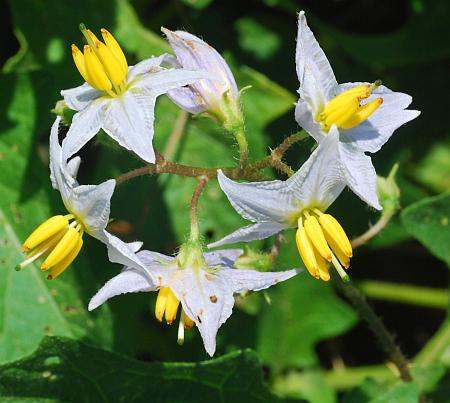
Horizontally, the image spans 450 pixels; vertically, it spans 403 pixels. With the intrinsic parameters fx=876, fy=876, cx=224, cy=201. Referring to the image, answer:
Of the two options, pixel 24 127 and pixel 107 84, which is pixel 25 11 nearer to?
pixel 24 127

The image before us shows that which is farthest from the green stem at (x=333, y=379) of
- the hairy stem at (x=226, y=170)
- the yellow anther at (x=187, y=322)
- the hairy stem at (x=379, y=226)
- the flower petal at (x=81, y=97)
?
the flower petal at (x=81, y=97)

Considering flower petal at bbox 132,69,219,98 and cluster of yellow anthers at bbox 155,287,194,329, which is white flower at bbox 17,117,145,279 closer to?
cluster of yellow anthers at bbox 155,287,194,329

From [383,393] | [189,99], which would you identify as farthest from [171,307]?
[383,393]

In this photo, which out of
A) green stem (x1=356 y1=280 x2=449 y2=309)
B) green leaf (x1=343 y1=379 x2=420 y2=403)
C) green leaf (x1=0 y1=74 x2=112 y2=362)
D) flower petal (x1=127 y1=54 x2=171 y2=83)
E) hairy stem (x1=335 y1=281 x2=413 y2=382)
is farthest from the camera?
green stem (x1=356 y1=280 x2=449 y2=309)

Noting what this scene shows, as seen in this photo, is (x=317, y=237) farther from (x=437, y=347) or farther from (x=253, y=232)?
(x=437, y=347)

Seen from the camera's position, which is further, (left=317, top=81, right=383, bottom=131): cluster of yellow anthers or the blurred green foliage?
the blurred green foliage

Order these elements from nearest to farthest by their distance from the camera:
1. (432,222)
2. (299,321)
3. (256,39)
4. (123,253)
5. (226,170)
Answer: (123,253) → (226,170) → (432,222) → (299,321) → (256,39)

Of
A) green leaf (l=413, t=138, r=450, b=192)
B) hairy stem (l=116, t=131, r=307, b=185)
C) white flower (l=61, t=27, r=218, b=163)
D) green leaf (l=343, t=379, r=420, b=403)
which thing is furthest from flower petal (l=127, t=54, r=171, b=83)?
green leaf (l=413, t=138, r=450, b=192)

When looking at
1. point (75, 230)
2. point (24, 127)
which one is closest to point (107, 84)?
point (75, 230)
